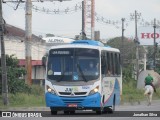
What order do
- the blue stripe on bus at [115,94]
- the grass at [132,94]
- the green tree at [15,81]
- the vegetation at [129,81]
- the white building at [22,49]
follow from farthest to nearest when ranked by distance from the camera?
the white building at [22,49]
the vegetation at [129,81]
the grass at [132,94]
the green tree at [15,81]
the blue stripe on bus at [115,94]

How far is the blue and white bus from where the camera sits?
24406 millimetres

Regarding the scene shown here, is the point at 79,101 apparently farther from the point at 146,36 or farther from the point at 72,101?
the point at 146,36

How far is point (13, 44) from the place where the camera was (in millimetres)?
60125

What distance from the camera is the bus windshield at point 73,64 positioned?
24.7 meters

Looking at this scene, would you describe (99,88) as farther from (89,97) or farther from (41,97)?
(41,97)

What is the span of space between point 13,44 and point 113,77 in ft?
109

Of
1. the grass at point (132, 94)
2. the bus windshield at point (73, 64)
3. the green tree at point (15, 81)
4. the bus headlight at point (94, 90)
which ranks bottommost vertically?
the grass at point (132, 94)

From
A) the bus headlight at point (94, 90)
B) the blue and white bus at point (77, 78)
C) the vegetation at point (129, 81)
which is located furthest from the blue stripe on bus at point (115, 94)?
the vegetation at point (129, 81)

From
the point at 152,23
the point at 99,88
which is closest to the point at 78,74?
the point at 99,88

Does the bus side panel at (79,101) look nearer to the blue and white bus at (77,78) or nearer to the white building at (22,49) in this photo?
the blue and white bus at (77,78)

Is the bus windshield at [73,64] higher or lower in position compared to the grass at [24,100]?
higher

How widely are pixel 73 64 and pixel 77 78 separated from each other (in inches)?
25.9

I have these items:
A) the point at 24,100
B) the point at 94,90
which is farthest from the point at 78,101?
the point at 24,100

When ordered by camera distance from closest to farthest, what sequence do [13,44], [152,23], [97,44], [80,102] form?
[80,102], [97,44], [13,44], [152,23]
